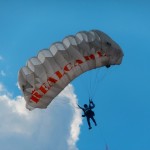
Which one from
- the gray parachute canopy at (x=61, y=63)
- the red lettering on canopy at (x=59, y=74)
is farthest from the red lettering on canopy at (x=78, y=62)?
the red lettering on canopy at (x=59, y=74)

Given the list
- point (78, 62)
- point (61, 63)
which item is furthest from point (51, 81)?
point (78, 62)

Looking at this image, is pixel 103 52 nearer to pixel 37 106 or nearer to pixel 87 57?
pixel 87 57

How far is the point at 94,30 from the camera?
194 ft

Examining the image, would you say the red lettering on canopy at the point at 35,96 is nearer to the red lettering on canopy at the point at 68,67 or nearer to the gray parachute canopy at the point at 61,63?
the gray parachute canopy at the point at 61,63

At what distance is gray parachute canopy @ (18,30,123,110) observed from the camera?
5697 cm

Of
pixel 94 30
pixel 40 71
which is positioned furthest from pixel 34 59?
pixel 94 30

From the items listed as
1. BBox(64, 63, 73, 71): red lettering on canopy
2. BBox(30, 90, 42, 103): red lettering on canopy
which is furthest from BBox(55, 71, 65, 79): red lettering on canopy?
BBox(30, 90, 42, 103): red lettering on canopy

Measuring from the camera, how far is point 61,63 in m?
57.2

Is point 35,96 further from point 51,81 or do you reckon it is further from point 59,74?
point 59,74

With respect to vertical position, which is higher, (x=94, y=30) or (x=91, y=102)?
(x=94, y=30)

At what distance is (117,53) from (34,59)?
6.57m

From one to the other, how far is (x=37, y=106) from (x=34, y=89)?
71.9 inches

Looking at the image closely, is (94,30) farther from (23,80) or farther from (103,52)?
(23,80)

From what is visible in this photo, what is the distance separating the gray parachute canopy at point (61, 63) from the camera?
5697 cm
